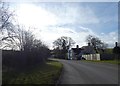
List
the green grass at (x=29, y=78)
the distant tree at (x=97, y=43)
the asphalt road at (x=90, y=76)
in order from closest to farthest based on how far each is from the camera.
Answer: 1. the green grass at (x=29, y=78)
2. the asphalt road at (x=90, y=76)
3. the distant tree at (x=97, y=43)

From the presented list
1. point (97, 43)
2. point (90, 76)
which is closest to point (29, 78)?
point (90, 76)

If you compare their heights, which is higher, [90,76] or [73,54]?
[90,76]

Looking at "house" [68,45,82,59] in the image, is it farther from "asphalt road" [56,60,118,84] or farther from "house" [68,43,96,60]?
"asphalt road" [56,60,118,84]

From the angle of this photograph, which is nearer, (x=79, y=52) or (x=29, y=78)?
(x=29, y=78)

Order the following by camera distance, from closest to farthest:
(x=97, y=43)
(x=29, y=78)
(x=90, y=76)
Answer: (x=29, y=78)
(x=90, y=76)
(x=97, y=43)

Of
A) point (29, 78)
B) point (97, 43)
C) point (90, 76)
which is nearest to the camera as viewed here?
point (29, 78)

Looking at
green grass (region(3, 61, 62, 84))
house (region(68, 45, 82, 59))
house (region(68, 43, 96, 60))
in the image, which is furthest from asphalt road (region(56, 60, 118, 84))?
house (region(68, 45, 82, 59))

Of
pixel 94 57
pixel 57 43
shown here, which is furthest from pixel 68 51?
pixel 94 57

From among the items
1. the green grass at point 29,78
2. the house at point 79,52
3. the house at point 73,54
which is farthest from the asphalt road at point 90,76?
the house at point 73,54

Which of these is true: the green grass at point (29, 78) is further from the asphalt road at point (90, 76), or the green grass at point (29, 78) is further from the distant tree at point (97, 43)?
the distant tree at point (97, 43)

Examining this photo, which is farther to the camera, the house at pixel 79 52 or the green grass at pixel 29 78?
the house at pixel 79 52

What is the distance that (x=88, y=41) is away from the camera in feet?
398

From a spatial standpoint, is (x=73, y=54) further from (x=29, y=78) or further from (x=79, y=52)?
(x=29, y=78)

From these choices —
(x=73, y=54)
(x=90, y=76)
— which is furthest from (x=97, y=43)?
(x=90, y=76)
